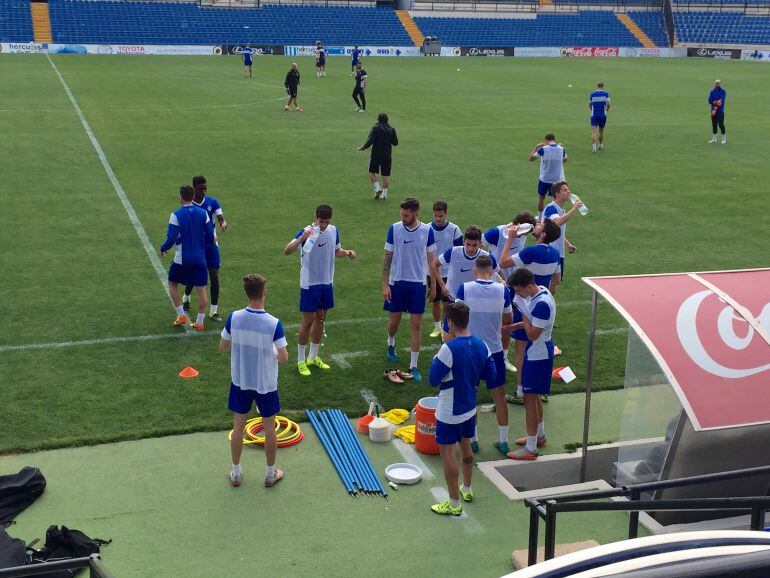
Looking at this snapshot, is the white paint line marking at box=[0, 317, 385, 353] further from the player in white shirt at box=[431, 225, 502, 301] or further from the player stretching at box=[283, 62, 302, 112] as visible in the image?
the player stretching at box=[283, 62, 302, 112]

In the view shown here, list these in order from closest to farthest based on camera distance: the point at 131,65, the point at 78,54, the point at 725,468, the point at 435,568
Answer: the point at 435,568
the point at 725,468
the point at 131,65
the point at 78,54

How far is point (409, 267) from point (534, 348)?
235 cm

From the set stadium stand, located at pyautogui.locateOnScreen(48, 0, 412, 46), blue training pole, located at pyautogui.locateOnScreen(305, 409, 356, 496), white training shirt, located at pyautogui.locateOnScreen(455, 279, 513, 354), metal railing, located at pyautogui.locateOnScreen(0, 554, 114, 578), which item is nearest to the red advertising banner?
white training shirt, located at pyautogui.locateOnScreen(455, 279, 513, 354)

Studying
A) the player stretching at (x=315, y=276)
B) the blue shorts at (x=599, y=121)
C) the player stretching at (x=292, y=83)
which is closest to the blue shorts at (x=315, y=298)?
the player stretching at (x=315, y=276)

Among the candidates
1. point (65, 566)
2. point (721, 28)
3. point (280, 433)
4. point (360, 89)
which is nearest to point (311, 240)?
point (280, 433)

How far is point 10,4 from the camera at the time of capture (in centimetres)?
5362

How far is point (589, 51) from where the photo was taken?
59.7m

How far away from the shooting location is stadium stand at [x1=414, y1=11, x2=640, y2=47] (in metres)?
61.0

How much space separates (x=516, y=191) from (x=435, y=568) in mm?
13390

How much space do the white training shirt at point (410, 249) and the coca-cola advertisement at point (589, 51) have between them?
52.0 metres

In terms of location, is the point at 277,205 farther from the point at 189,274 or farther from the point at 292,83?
the point at 292,83

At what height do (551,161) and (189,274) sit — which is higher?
(551,161)

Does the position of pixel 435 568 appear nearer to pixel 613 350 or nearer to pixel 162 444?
pixel 162 444

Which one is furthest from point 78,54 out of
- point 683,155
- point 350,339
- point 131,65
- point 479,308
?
point 479,308
